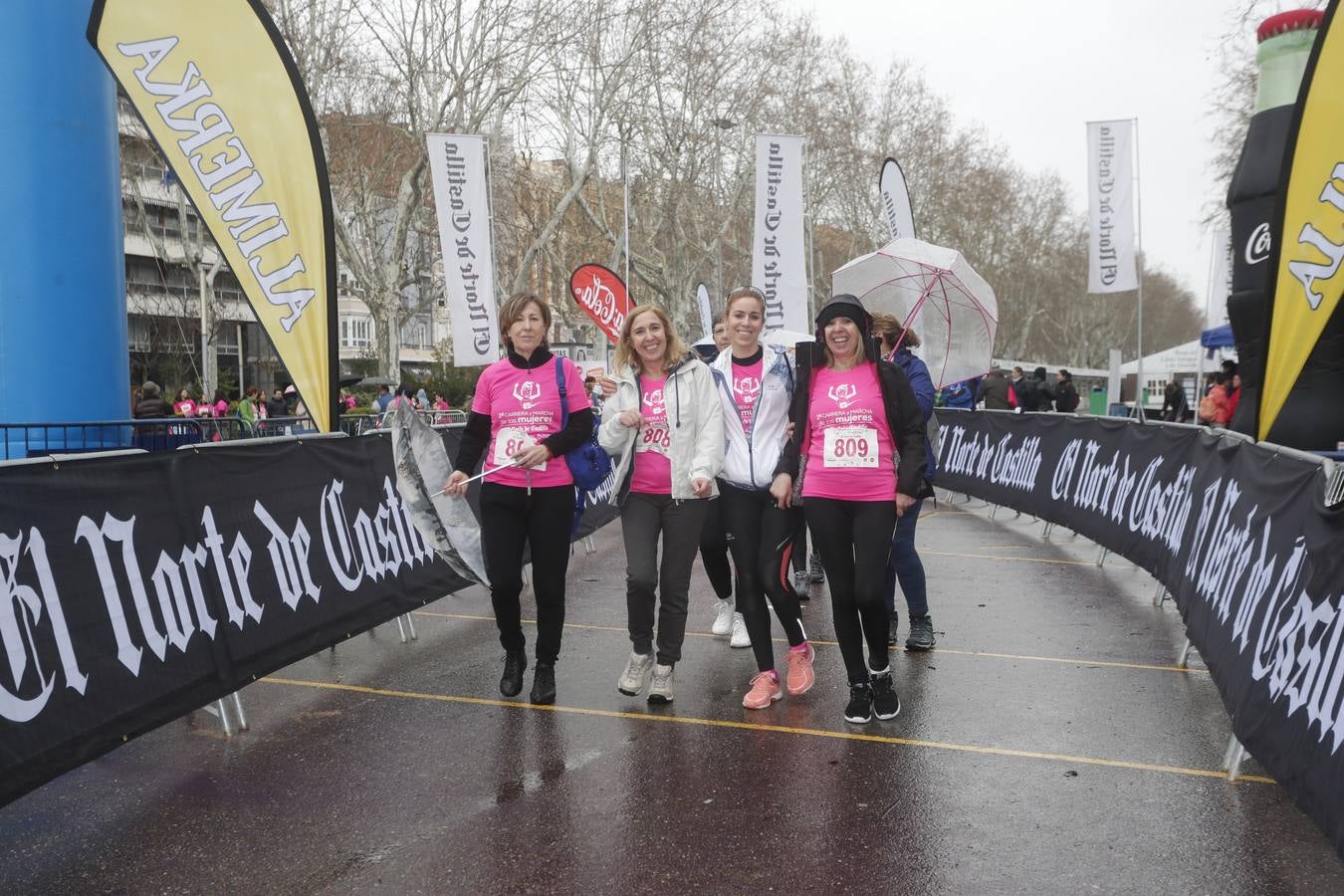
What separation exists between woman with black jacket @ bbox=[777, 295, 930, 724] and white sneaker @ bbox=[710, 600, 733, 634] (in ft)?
6.62

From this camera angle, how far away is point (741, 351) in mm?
5441

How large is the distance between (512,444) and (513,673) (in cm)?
124

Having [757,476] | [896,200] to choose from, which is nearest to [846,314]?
[757,476]

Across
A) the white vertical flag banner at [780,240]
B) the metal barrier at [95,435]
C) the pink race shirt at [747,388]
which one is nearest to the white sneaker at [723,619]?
the pink race shirt at [747,388]

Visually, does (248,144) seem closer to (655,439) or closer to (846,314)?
(655,439)

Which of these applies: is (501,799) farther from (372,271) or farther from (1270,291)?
(372,271)

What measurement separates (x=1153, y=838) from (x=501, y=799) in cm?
237

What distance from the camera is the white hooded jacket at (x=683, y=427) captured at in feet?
17.1

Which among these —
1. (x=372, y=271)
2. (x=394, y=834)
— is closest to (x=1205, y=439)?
(x=394, y=834)

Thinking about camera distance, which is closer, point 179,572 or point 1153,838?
point 1153,838

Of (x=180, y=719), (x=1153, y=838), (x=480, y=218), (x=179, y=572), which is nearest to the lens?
(x=1153, y=838)

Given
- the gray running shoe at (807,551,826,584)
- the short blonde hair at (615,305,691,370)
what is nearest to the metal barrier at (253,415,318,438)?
the gray running shoe at (807,551,826,584)

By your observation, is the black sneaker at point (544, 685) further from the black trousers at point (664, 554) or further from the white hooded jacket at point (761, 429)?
the white hooded jacket at point (761, 429)

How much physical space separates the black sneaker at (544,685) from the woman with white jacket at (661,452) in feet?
1.66
